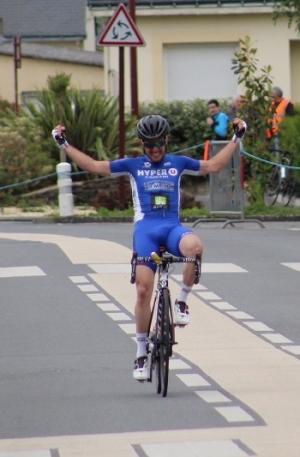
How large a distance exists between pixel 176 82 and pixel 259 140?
34.0 feet

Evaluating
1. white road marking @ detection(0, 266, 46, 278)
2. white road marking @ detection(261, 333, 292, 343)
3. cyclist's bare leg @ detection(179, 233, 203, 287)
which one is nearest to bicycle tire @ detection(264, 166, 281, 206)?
white road marking @ detection(0, 266, 46, 278)

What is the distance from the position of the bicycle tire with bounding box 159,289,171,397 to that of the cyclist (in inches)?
7.6

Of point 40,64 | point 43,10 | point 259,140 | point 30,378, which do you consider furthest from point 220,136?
point 43,10

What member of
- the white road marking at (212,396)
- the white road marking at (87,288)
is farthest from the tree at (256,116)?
the white road marking at (212,396)

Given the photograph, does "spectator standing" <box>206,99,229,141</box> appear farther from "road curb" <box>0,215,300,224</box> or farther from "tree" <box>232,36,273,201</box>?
"road curb" <box>0,215,300,224</box>

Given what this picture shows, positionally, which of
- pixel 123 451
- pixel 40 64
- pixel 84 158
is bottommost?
pixel 123 451

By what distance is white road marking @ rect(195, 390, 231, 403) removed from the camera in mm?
8922

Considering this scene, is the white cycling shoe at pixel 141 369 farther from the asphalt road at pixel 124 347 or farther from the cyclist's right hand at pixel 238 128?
the cyclist's right hand at pixel 238 128

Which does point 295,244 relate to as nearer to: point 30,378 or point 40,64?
point 30,378

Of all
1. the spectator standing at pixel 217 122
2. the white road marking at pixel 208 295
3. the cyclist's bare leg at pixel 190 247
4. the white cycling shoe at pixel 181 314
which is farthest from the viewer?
the spectator standing at pixel 217 122

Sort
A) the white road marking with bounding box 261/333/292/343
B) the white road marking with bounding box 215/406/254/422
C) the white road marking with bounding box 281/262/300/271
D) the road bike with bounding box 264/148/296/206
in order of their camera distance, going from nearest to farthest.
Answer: the white road marking with bounding box 215/406/254/422 → the white road marking with bounding box 261/333/292/343 → the white road marking with bounding box 281/262/300/271 → the road bike with bounding box 264/148/296/206

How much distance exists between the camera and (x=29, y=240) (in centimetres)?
1958

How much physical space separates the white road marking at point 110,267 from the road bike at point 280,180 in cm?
838

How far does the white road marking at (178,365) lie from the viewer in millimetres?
10273
